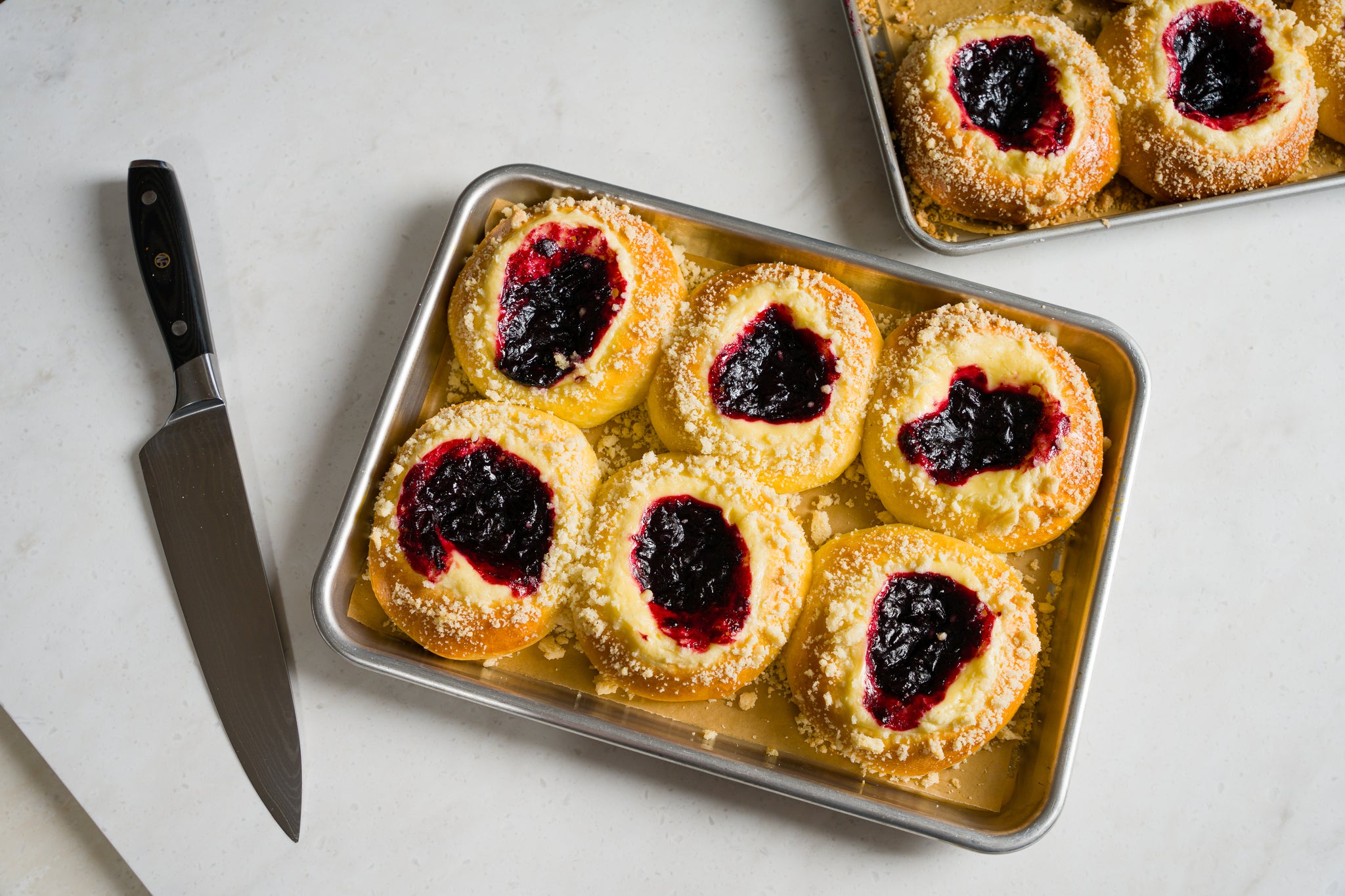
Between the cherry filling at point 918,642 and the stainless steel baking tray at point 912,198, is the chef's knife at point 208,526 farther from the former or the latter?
the stainless steel baking tray at point 912,198

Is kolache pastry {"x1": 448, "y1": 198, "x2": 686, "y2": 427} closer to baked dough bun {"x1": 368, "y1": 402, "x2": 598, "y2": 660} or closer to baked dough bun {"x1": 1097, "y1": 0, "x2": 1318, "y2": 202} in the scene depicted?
baked dough bun {"x1": 368, "y1": 402, "x2": 598, "y2": 660}

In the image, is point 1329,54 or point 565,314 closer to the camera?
point 565,314

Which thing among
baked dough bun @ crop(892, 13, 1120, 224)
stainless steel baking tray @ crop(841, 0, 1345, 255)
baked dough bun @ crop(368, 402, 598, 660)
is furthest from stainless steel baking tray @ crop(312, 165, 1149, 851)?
baked dough bun @ crop(892, 13, 1120, 224)

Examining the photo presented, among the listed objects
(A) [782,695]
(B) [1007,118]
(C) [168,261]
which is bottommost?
(A) [782,695]

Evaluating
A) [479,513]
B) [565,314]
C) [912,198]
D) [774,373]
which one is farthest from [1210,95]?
[479,513]

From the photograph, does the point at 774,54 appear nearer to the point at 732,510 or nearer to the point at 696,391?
the point at 696,391

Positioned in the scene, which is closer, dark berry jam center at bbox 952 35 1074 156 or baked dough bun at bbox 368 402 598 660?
baked dough bun at bbox 368 402 598 660

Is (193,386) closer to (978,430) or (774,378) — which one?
(774,378)
